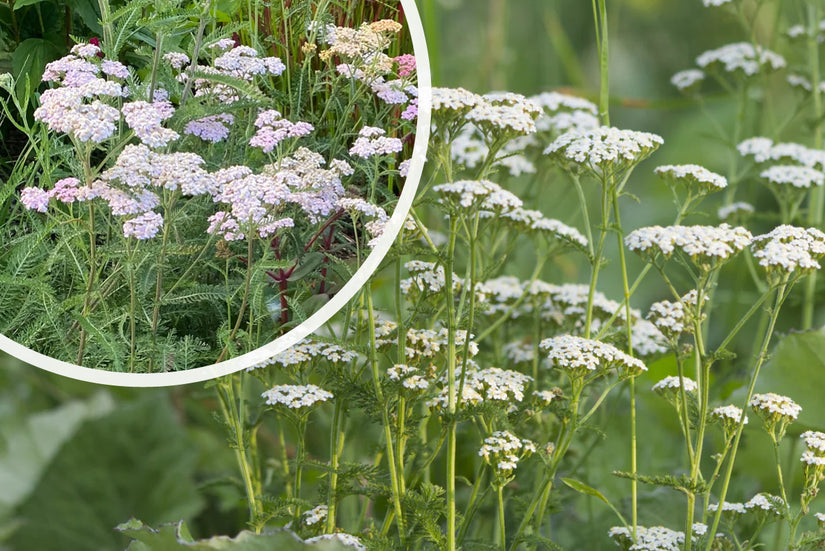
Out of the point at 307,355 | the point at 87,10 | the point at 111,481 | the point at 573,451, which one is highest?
the point at 87,10

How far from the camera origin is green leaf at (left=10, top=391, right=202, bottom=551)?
85 centimetres

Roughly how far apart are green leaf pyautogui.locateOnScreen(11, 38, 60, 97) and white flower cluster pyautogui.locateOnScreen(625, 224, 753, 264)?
60cm

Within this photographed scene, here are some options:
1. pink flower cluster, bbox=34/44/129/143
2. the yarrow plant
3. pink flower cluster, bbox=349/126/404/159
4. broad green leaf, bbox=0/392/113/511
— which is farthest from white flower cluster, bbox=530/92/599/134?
broad green leaf, bbox=0/392/113/511

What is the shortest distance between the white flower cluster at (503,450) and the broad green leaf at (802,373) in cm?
42

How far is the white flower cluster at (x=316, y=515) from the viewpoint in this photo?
94 centimetres

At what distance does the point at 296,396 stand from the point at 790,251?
50 cm

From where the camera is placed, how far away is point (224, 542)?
0.79 meters

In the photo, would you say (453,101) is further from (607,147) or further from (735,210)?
(735,210)

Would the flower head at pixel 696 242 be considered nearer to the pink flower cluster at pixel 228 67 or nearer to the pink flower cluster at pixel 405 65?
the pink flower cluster at pixel 405 65

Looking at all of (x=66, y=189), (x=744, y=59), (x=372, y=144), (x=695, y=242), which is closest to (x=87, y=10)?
(x=66, y=189)

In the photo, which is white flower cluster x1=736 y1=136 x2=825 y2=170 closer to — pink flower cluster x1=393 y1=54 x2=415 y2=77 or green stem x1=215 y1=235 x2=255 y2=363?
pink flower cluster x1=393 y1=54 x2=415 y2=77

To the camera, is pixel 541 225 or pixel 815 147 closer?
pixel 541 225

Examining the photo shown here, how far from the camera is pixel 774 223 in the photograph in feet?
6.19

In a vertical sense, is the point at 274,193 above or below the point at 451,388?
above
